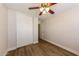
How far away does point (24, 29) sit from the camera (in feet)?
17.7

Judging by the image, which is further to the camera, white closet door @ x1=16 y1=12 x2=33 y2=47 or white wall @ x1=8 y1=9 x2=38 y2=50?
white closet door @ x1=16 y1=12 x2=33 y2=47

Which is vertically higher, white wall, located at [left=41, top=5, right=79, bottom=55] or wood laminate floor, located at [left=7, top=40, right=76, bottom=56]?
white wall, located at [left=41, top=5, right=79, bottom=55]

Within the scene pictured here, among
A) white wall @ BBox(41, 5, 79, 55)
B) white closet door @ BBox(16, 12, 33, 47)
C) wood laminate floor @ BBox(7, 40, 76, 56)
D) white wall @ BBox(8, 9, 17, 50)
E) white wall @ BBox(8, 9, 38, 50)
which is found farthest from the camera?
white closet door @ BBox(16, 12, 33, 47)

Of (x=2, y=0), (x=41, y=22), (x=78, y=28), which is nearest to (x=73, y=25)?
(x=78, y=28)

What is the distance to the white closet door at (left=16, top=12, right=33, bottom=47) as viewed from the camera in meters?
5.00

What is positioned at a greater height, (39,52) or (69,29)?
(69,29)

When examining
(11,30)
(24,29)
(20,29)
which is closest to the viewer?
(11,30)

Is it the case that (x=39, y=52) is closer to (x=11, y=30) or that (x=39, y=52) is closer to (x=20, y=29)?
(x=11, y=30)

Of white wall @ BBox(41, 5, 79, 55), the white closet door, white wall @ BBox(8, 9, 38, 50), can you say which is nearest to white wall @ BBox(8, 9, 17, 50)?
white wall @ BBox(8, 9, 38, 50)

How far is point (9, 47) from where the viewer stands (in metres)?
4.16

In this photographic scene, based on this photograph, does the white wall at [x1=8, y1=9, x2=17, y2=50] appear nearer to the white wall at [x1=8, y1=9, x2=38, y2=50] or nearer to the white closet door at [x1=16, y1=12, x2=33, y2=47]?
the white wall at [x1=8, y1=9, x2=38, y2=50]

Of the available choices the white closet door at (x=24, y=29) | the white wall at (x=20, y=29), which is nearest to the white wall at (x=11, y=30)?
the white wall at (x=20, y=29)

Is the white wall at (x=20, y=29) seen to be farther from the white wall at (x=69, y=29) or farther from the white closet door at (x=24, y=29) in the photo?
the white wall at (x=69, y=29)

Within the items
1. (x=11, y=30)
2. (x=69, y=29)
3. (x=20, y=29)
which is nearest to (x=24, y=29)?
(x=20, y=29)
